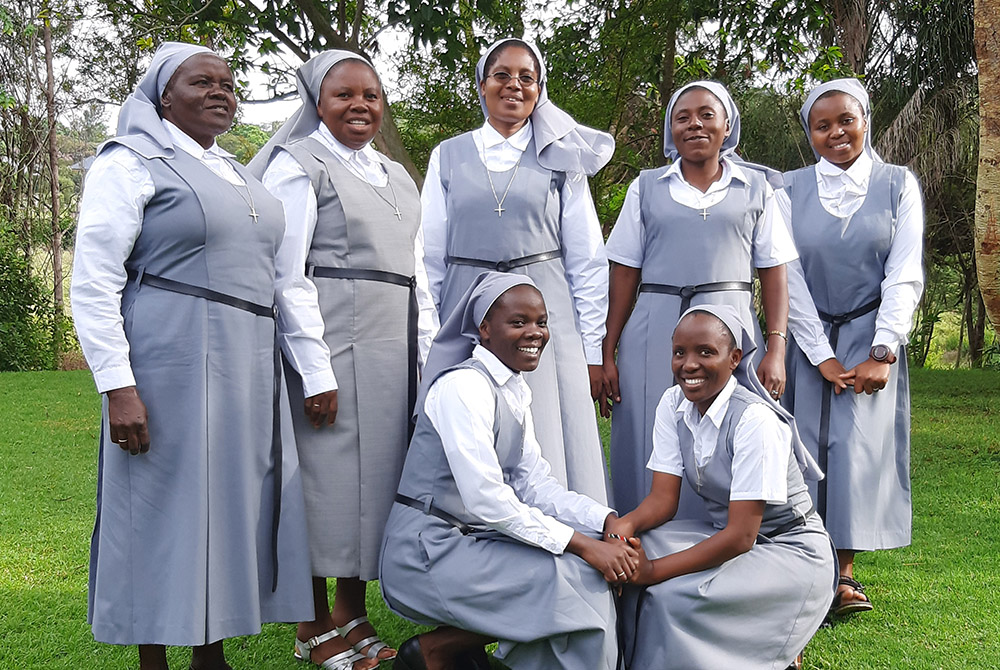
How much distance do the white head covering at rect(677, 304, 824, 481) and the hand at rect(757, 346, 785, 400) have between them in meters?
0.48

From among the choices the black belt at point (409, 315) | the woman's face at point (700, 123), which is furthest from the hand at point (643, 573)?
the woman's face at point (700, 123)

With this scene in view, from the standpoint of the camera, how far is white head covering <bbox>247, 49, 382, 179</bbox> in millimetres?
3727

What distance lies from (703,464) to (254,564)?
1.56 metres

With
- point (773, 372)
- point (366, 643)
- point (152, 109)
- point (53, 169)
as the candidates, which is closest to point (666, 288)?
point (773, 372)

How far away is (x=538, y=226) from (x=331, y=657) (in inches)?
72.2

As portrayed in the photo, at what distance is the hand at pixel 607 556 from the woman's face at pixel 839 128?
211 centimetres

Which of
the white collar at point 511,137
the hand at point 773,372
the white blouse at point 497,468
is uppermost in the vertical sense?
the white collar at point 511,137

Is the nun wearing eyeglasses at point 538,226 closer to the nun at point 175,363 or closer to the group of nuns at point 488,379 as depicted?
the group of nuns at point 488,379

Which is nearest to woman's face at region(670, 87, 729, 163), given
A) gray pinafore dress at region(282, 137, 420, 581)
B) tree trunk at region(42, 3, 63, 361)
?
gray pinafore dress at region(282, 137, 420, 581)

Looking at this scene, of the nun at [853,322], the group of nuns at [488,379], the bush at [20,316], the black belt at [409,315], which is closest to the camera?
the group of nuns at [488,379]

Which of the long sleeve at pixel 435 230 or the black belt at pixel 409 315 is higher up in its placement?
the long sleeve at pixel 435 230

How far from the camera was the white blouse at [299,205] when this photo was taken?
352cm

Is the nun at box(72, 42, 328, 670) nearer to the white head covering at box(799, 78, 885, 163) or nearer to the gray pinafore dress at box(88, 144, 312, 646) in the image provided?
the gray pinafore dress at box(88, 144, 312, 646)

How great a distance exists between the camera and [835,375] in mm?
4250
